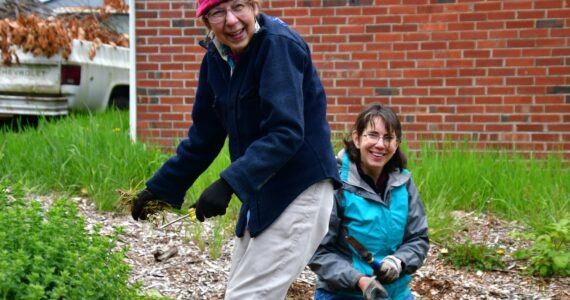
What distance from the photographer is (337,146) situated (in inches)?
270

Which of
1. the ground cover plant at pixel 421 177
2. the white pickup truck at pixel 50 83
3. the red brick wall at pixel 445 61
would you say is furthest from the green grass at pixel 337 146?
the white pickup truck at pixel 50 83

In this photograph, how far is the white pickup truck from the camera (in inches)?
364

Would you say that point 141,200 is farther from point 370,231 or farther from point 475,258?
point 475,258

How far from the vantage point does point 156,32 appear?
25.1 feet

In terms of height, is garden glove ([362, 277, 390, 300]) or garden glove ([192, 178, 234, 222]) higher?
garden glove ([192, 178, 234, 222])

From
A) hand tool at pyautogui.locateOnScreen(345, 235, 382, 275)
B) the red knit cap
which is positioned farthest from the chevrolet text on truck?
the red knit cap

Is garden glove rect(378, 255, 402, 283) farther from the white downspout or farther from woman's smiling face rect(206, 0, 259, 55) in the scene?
the white downspout

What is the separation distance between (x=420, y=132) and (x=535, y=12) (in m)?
1.32

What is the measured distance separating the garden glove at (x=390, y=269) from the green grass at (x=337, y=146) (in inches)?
71.8

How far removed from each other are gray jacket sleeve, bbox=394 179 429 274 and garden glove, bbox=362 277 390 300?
0.26m

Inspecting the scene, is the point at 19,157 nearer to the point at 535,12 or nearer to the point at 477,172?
the point at 477,172

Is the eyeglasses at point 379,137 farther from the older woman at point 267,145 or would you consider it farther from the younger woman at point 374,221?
the older woman at point 267,145

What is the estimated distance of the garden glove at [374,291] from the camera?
3547 millimetres

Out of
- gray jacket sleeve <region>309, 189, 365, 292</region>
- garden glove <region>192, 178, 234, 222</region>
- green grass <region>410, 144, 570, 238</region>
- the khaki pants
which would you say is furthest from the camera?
green grass <region>410, 144, 570, 238</region>
